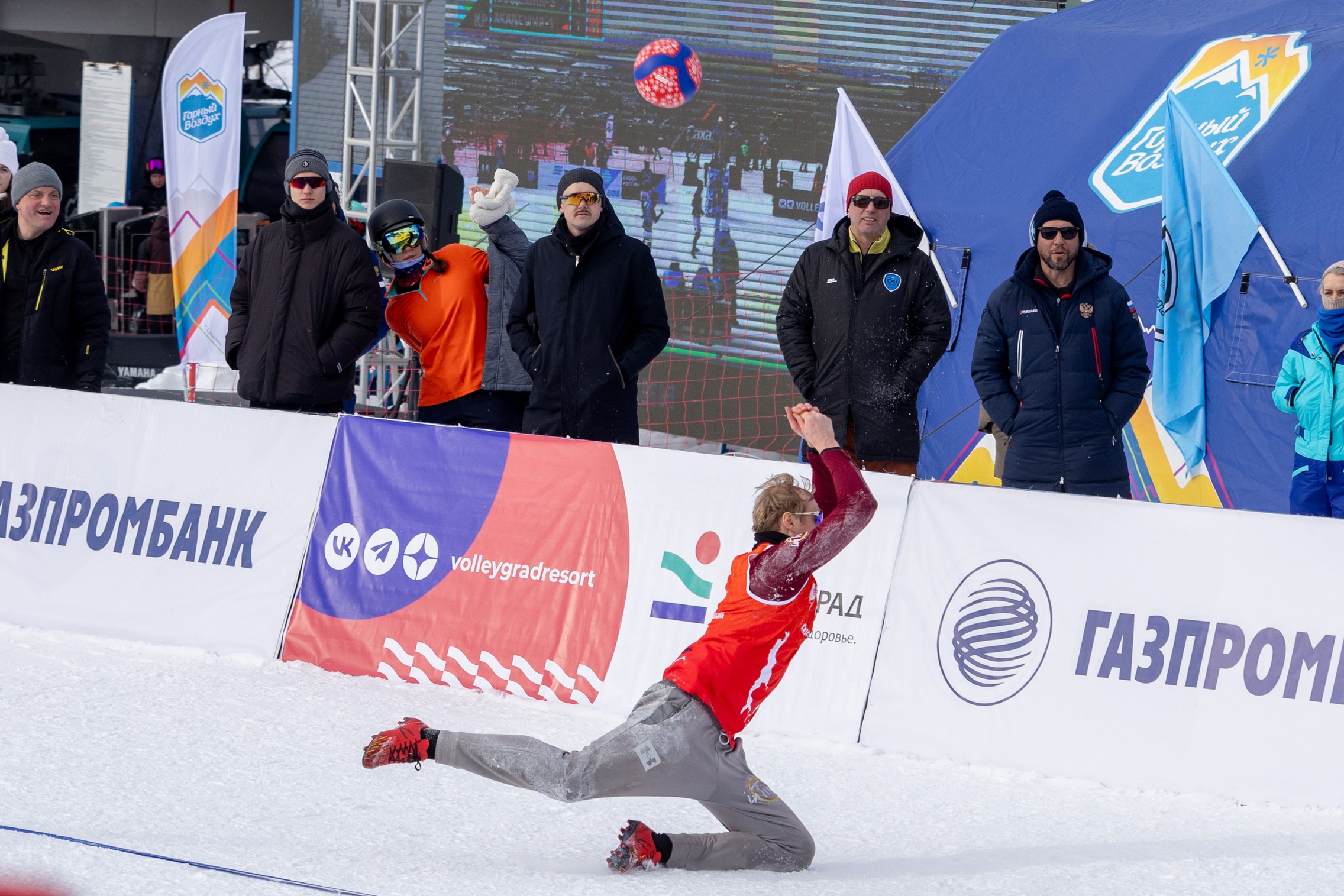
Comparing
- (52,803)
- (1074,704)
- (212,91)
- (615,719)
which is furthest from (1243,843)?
(212,91)

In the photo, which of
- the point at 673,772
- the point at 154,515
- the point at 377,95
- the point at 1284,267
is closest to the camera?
the point at 673,772

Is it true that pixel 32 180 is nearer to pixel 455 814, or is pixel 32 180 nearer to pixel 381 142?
pixel 455 814

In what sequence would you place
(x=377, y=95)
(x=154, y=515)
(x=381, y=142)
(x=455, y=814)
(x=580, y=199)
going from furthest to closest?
(x=381, y=142) < (x=377, y=95) < (x=154, y=515) < (x=580, y=199) < (x=455, y=814)

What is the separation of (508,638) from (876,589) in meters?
1.58

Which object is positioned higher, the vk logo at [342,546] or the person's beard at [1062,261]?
the person's beard at [1062,261]

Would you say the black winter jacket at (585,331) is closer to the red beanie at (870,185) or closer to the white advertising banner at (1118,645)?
the red beanie at (870,185)

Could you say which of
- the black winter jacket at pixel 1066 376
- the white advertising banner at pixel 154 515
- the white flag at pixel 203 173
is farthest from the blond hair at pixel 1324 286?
the white flag at pixel 203 173

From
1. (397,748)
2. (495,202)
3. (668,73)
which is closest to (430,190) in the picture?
(495,202)

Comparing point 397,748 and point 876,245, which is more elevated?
point 876,245

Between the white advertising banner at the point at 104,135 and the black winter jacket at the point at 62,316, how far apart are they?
10493 mm

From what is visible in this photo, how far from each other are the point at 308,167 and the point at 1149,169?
16.9ft

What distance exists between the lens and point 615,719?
5.51 meters

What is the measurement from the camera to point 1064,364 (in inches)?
222

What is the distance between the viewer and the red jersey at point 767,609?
12.8 ft
